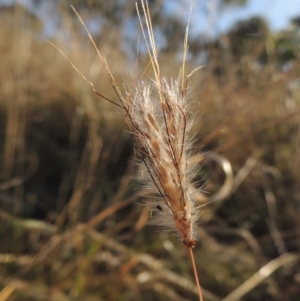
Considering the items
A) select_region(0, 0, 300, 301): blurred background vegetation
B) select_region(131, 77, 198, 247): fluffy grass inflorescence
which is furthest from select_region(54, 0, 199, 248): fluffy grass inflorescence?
select_region(0, 0, 300, 301): blurred background vegetation

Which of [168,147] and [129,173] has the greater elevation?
[168,147]

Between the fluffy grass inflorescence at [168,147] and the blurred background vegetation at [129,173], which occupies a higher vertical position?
the fluffy grass inflorescence at [168,147]

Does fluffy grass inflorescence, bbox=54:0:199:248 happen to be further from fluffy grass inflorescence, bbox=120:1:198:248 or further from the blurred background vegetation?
the blurred background vegetation

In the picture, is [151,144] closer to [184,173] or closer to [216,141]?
[184,173]

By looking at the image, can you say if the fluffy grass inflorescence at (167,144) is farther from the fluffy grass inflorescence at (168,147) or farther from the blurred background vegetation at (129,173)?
the blurred background vegetation at (129,173)

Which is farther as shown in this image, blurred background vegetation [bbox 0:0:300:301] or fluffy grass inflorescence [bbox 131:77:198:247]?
blurred background vegetation [bbox 0:0:300:301]

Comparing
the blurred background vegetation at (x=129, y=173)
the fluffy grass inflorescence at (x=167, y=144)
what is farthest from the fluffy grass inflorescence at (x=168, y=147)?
the blurred background vegetation at (x=129, y=173)

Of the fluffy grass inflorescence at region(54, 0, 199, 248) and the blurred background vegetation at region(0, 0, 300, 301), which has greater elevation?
the fluffy grass inflorescence at region(54, 0, 199, 248)

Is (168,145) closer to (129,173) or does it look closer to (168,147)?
(168,147)

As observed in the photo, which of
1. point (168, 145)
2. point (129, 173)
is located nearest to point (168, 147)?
point (168, 145)
